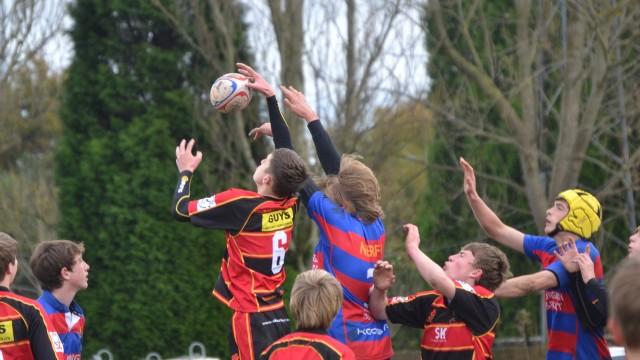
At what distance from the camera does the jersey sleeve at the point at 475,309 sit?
19.4 ft

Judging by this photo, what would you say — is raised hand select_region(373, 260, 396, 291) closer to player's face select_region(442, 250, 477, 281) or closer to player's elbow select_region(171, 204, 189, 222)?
player's face select_region(442, 250, 477, 281)

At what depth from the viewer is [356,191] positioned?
6.22 metres

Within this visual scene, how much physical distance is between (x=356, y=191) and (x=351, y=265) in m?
0.46

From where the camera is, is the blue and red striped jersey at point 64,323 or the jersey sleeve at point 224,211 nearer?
the jersey sleeve at point 224,211

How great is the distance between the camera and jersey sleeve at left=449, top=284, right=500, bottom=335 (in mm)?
5918

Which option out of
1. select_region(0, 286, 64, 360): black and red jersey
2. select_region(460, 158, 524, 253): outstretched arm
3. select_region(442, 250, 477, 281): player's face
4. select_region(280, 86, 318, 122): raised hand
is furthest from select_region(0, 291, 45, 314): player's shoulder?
select_region(460, 158, 524, 253): outstretched arm

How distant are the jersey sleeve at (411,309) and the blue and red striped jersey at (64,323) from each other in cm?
199

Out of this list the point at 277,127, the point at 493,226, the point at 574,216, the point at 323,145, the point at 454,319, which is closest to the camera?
the point at 454,319

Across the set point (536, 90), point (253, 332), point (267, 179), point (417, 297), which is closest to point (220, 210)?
point (267, 179)

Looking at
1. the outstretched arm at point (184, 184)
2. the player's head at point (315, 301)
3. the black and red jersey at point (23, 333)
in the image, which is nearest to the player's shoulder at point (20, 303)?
the black and red jersey at point (23, 333)

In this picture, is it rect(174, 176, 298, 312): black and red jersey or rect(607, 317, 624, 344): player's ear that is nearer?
rect(607, 317, 624, 344): player's ear

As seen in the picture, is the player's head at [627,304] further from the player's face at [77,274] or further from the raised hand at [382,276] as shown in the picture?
the player's face at [77,274]

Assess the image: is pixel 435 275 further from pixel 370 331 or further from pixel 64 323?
pixel 64 323

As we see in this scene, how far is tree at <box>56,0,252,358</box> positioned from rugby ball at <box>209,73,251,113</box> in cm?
802
